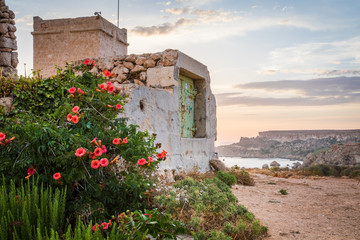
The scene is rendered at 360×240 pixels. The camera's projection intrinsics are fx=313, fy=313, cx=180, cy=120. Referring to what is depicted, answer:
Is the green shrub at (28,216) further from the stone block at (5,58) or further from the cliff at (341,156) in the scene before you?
the cliff at (341,156)

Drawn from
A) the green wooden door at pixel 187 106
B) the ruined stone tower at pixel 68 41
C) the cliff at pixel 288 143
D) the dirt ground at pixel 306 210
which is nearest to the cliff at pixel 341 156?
the dirt ground at pixel 306 210

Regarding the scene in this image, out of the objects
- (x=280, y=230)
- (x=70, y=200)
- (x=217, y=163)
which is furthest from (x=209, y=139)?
(x=70, y=200)

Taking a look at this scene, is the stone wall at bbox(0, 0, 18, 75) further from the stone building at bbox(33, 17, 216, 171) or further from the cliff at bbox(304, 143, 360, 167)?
the cliff at bbox(304, 143, 360, 167)

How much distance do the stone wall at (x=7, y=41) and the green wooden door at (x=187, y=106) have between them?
15.3 feet

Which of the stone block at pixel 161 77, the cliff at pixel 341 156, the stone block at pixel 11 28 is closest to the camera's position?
the stone block at pixel 161 77

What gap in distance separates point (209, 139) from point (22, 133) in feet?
17.2

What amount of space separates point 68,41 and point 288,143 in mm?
16861

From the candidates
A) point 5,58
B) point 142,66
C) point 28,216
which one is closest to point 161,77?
point 142,66

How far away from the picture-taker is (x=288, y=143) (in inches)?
917

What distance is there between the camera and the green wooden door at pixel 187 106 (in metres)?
7.02

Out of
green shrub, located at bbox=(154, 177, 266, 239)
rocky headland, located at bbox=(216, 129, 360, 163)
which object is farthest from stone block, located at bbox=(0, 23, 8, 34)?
rocky headland, located at bbox=(216, 129, 360, 163)

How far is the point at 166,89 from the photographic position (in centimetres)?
604

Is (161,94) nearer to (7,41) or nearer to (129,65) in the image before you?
(129,65)

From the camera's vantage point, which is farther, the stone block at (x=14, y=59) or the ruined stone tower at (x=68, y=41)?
the ruined stone tower at (x=68, y=41)
